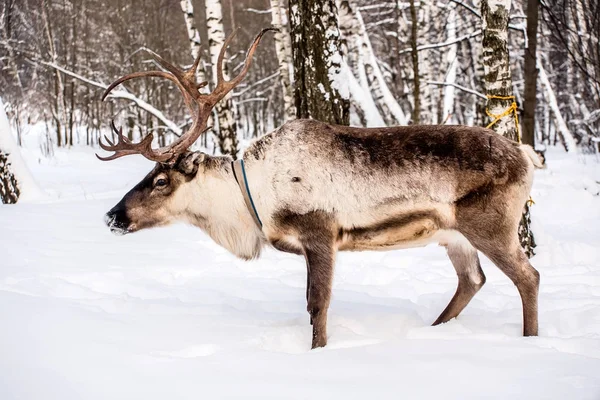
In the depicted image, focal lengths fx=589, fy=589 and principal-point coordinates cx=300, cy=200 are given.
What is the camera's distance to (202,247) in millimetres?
5926

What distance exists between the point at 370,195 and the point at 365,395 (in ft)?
4.24

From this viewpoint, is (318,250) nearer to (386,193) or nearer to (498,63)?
(386,193)

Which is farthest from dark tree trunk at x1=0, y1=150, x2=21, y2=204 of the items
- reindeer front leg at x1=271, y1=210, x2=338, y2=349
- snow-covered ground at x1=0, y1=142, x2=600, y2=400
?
reindeer front leg at x1=271, y1=210, x2=338, y2=349

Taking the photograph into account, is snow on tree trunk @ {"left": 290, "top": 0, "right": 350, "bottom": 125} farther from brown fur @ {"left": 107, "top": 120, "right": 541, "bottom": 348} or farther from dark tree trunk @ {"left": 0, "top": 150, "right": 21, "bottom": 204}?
dark tree trunk @ {"left": 0, "top": 150, "right": 21, "bottom": 204}

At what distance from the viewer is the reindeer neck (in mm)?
3588

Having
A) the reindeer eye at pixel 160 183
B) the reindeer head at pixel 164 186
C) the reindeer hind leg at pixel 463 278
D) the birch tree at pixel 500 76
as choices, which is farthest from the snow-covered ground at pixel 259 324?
the birch tree at pixel 500 76

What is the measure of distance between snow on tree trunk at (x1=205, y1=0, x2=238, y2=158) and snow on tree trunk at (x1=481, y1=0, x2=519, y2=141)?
5.18 meters

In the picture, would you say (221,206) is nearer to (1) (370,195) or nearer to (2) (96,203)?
(1) (370,195)

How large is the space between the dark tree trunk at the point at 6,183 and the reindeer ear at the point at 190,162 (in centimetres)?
479

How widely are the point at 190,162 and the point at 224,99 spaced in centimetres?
642

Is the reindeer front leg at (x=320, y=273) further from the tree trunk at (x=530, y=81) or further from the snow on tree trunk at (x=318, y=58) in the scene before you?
the tree trunk at (x=530, y=81)

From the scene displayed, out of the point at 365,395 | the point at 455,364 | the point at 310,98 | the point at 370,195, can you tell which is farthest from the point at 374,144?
the point at 310,98

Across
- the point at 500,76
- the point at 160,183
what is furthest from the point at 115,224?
the point at 500,76

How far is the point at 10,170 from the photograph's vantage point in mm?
7457
